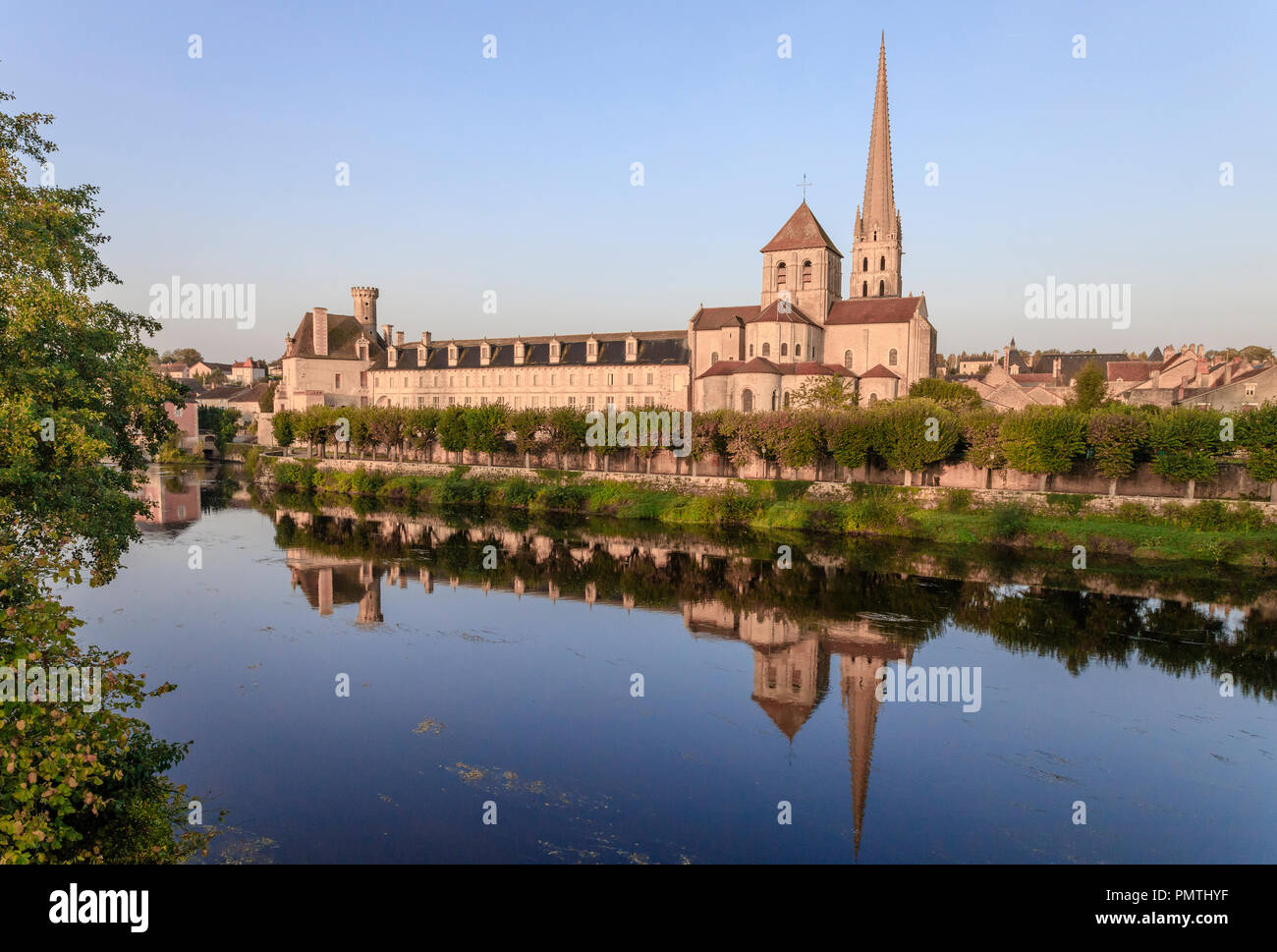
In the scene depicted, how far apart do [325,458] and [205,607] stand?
29.8m

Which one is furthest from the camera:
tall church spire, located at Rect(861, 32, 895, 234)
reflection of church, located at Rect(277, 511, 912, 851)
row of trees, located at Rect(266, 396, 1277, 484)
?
tall church spire, located at Rect(861, 32, 895, 234)

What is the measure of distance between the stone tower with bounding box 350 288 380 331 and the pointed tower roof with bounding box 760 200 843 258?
37.2 metres

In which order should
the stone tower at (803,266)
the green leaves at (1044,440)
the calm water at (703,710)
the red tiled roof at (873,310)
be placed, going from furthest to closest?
the stone tower at (803,266), the red tiled roof at (873,310), the green leaves at (1044,440), the calm water at (703,710)

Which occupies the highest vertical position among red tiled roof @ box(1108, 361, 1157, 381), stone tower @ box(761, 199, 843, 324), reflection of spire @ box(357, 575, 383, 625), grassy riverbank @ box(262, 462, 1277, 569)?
stone tower @ box(761, 199, 843, 324)

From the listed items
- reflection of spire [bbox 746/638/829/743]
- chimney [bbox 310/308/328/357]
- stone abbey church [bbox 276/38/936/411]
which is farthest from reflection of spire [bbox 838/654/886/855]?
chimney [bbox 310/308/328/357]

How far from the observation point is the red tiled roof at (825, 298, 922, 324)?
52281mm

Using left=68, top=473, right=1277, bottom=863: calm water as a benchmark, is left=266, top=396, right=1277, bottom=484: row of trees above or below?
above

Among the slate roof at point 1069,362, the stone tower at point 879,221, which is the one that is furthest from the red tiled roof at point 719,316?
the slate roof at point 1069,362

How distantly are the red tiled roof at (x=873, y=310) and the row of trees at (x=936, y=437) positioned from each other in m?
10.6

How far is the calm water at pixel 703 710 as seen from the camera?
9.01m

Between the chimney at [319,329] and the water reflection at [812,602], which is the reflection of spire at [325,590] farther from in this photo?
the chimney at [319,329]

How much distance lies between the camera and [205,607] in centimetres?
1884

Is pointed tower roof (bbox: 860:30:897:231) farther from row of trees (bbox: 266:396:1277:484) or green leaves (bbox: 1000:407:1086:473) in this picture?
green leaves (bbox: 1000:407:1086:473)
